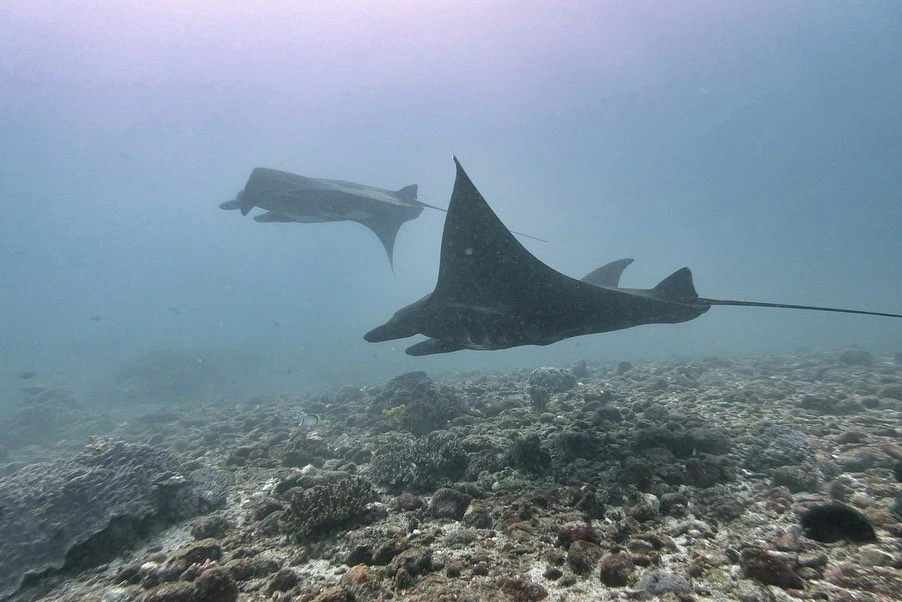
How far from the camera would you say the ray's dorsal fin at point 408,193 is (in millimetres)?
9320

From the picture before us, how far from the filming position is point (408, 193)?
31.1ft

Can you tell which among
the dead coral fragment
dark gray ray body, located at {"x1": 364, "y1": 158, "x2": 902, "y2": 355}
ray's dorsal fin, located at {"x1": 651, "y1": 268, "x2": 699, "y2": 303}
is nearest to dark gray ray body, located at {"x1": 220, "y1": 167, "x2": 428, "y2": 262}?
dark gray ray body, located at {"x1": 364, "y1": 158, "x2": 902, "y2": 355}

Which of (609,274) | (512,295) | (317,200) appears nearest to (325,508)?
(512,295)

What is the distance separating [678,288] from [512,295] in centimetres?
215

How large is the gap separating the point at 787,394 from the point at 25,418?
101 ft

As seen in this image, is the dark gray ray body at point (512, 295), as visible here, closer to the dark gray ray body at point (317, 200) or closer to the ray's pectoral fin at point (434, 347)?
the ray's pectoral fin at point (434, 347)

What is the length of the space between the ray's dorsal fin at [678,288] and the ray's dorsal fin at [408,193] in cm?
634

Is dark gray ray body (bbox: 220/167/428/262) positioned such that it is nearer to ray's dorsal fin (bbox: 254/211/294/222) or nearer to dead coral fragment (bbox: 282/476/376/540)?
ray's dorsal fin (bbox: 254/211/294/222)

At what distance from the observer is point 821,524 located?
2910mm

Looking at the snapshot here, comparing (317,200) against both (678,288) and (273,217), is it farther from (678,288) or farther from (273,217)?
(678,288)

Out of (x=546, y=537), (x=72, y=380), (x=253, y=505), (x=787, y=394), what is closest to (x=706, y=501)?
(x=546, y=537)

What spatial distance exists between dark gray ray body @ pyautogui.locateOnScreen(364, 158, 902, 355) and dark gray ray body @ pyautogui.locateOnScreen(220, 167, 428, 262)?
159 inches

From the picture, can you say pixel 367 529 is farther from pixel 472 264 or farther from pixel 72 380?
pixel 72 380

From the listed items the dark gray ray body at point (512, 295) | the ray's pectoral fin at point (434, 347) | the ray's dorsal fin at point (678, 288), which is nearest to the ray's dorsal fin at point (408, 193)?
the ray's pectoral fin at point (434, 347)
